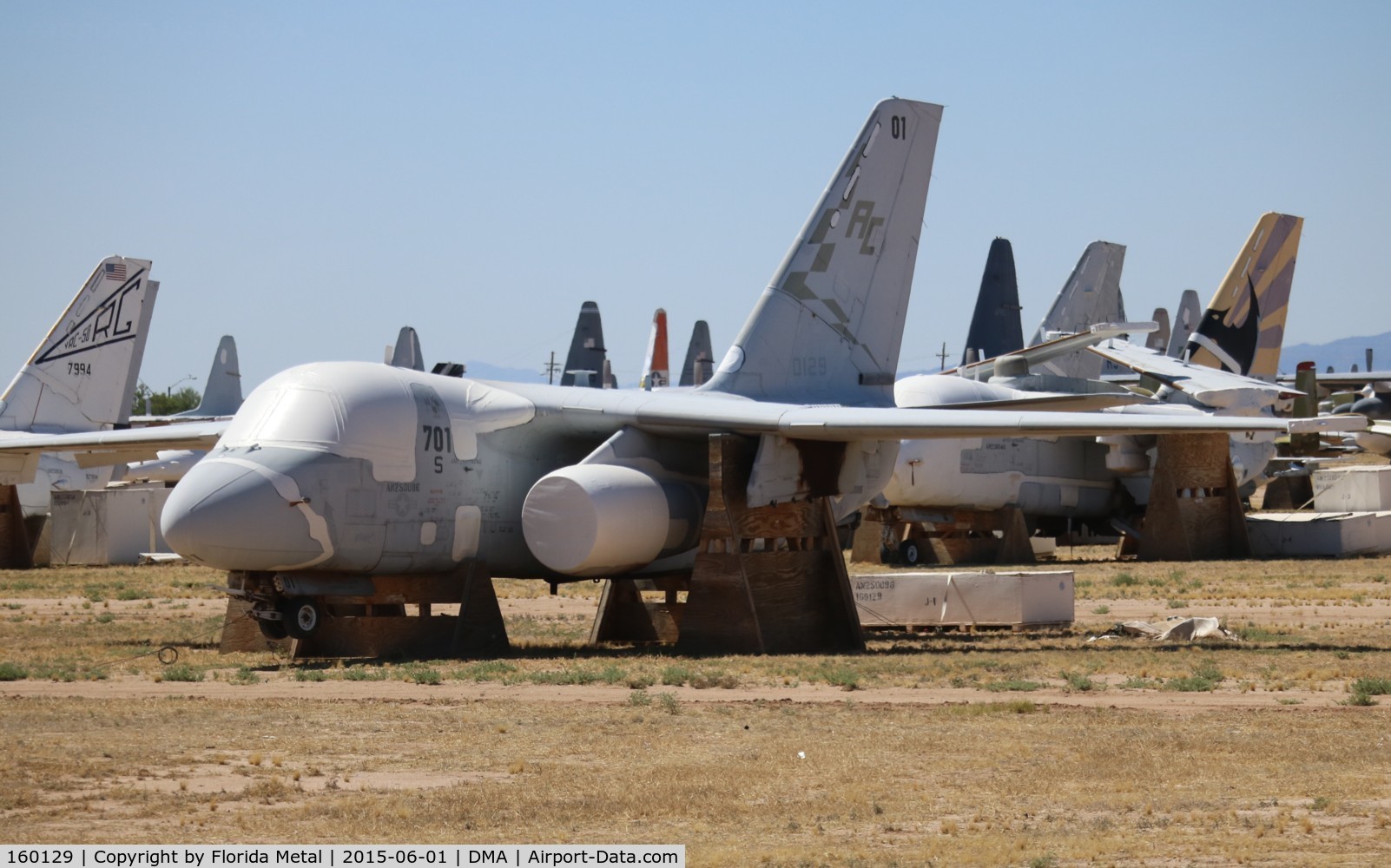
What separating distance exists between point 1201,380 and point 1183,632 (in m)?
21.1

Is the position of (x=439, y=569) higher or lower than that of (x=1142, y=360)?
lower

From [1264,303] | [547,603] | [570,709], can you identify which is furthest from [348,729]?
[1264,303]

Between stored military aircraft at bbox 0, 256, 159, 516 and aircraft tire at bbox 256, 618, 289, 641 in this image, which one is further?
stored military aircraft at bbox 0, 256, 159, 516

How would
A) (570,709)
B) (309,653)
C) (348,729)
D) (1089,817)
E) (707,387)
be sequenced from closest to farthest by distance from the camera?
(1089,817), (348,729), (570,709), (309,653), (707,387)

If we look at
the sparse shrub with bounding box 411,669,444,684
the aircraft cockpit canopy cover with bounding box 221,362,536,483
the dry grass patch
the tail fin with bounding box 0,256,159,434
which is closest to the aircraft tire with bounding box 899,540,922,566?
the tail fin with bounding box 0,256,159,434

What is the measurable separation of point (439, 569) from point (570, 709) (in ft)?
18.1

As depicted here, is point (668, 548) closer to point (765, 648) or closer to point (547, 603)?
point (765, 648)

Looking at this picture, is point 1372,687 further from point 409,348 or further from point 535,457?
point 409,348

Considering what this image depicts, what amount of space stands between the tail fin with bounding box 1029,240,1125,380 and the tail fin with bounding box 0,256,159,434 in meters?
24.5

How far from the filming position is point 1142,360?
41.4m

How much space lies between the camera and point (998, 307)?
56156 mm

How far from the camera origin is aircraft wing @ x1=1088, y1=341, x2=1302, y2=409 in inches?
1543

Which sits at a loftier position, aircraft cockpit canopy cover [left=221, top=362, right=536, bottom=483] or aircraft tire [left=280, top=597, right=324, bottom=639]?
aircraft cockpit canopy cover [left=221, top=362, right=536, bottom=483]

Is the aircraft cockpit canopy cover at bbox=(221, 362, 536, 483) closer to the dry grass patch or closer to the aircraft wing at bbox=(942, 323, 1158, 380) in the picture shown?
the dry grass patch
